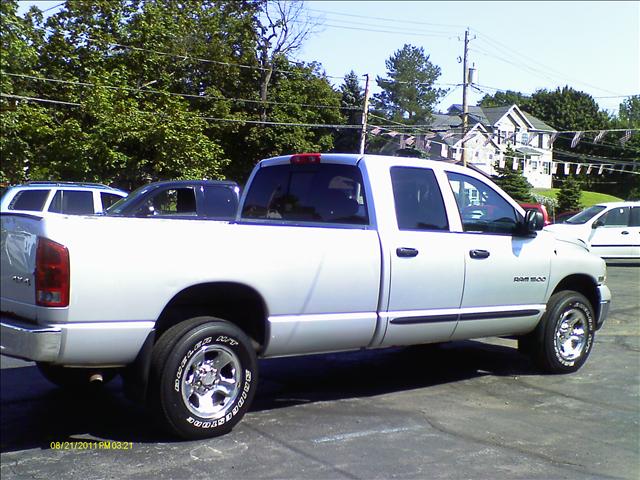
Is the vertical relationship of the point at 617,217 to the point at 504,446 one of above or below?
above

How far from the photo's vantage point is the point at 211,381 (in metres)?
5.12

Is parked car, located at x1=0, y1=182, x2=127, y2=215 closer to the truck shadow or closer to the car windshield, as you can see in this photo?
the truck shadow

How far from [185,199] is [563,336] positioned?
6.51m

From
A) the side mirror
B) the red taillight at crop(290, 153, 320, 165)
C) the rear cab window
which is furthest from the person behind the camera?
the side mirror

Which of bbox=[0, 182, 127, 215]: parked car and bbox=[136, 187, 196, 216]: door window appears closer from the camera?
bbox=[136, 187, 196, 216]: door window

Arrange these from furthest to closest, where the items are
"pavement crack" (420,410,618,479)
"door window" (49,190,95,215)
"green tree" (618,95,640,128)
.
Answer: "green tree" (618,95,640,128) < "door window" (49,190,95,215) < "pavement crack" (420,410,618,479)

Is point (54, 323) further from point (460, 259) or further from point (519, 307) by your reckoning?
point (519, 307)

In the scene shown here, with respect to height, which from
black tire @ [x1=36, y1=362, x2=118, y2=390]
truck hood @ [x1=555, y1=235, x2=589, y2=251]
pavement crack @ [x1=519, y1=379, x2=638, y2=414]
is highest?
truck hood @ [x1=555, y1=235, x2=589, y2=251]

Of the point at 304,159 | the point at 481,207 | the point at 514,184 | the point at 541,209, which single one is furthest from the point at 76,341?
the point at 514,184

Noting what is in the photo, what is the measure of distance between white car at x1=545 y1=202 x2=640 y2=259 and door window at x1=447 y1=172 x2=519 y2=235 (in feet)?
43.5

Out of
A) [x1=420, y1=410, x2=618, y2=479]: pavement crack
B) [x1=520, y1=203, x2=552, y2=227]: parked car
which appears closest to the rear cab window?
[x1=420, y1=410, x2=618, y2=479]: pavement crack

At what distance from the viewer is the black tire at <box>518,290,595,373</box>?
7145 mm

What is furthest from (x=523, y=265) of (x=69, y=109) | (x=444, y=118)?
(x=444, y=118)

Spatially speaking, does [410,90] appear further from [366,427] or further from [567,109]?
[366,427]
